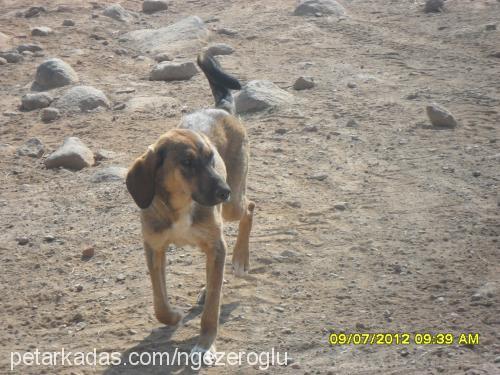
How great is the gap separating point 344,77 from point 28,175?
16.4 feet

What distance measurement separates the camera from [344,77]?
12.7 m

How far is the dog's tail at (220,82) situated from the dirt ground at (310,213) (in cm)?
132

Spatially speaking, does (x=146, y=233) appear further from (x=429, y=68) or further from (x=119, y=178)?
(x=429, y=68)

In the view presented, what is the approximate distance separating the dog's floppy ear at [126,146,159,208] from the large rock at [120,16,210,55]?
318 inches

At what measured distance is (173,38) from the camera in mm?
14656

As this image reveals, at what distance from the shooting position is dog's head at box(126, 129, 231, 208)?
6219mm

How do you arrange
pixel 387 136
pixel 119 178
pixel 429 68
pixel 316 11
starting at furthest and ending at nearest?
pixel 316 11 < pixel 429 68 < pixel 387 136 < pixel 119 178

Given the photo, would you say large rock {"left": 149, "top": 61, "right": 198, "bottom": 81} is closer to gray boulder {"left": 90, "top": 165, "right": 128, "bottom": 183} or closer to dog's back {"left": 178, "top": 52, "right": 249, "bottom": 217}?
gray boulder {"left": 90, "top": 165, "right": 128, "bottom": 183}

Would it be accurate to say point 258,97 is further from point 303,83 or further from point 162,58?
point 162,58

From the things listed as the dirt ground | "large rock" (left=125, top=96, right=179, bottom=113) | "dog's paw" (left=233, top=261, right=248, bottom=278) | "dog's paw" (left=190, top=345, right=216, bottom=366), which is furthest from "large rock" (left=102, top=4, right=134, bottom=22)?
"dog's paw" (left=190, top=345, right=216, bottom=366)

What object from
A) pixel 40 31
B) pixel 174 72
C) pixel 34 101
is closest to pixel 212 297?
pixel 34 101

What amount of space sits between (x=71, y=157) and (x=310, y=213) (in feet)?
10.1

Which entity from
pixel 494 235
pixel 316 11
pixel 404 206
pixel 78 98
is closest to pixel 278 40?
pixel 316 11

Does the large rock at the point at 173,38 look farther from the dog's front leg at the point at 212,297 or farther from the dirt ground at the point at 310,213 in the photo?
the dog's front leg at the point at 212,297
